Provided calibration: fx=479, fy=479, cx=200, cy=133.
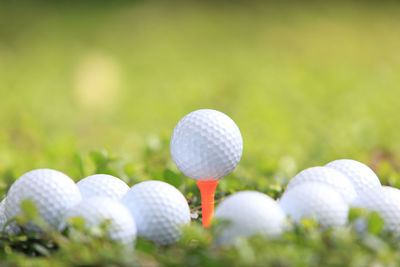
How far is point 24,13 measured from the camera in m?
7.60

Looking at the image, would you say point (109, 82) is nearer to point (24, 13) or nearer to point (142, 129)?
point (142, 129)

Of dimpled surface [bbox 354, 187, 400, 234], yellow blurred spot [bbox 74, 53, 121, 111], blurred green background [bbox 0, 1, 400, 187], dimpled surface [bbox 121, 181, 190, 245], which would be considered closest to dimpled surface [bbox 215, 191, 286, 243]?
dimpled surface [bbox 121, 181, 190, 245]

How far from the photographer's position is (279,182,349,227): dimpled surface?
110 cm

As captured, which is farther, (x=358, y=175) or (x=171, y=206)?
(x=358, y=175)

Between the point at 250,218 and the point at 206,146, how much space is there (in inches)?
11.1

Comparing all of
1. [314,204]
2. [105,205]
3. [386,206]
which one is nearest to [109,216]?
[105,205]

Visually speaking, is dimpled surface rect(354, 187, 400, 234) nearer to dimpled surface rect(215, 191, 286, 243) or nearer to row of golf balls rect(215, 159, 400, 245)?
row of golf balls rect(215, 159, 400, 245)

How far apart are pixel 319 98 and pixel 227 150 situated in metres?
3.59

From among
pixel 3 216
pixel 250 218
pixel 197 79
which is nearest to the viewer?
pixel 250 218

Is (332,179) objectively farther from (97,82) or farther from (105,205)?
(97,82)

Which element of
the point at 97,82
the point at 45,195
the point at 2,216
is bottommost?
the point at 97,82

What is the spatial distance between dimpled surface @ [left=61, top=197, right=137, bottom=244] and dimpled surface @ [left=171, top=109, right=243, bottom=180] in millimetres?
242

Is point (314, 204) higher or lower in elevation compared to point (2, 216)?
higher

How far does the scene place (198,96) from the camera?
4.69m
